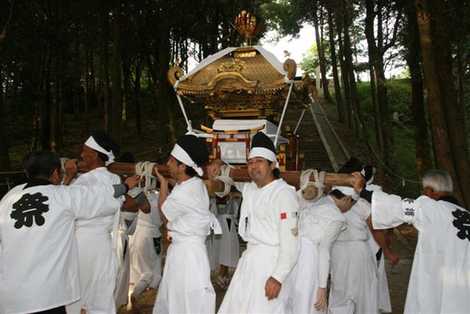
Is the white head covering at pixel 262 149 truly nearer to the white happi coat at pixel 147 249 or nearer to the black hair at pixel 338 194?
the black hair at pixel 338 194

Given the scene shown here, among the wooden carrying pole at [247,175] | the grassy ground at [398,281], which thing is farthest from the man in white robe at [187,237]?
the grassy ground at [398,281]

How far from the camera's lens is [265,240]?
3369 mm

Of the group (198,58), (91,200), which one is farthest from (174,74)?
(198,58)

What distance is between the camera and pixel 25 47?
48.8 feet

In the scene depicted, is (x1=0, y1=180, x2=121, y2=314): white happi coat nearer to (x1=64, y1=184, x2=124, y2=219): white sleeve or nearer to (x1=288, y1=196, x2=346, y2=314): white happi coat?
→ (x1=64, y1=184, x2=124, y2=219): white sleeve

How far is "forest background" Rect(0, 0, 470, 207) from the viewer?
20.7 ft

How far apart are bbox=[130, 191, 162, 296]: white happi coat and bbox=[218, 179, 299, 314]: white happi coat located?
8.29 ft

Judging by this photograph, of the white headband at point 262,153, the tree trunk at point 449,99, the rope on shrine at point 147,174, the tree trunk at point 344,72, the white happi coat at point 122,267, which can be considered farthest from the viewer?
the tree trunk at point 344,72

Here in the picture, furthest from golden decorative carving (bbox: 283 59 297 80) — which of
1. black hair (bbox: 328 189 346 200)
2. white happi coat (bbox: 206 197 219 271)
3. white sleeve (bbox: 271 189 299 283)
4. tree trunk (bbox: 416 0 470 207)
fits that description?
white sleeve (bbox: 271 189 299 283)

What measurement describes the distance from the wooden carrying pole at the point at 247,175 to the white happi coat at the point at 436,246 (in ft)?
0.90

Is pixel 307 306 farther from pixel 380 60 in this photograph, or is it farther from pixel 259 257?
pixel 380 60

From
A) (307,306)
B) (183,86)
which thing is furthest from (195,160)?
(183,86)

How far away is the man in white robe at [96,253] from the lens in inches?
157

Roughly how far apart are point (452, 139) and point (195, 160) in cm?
407
